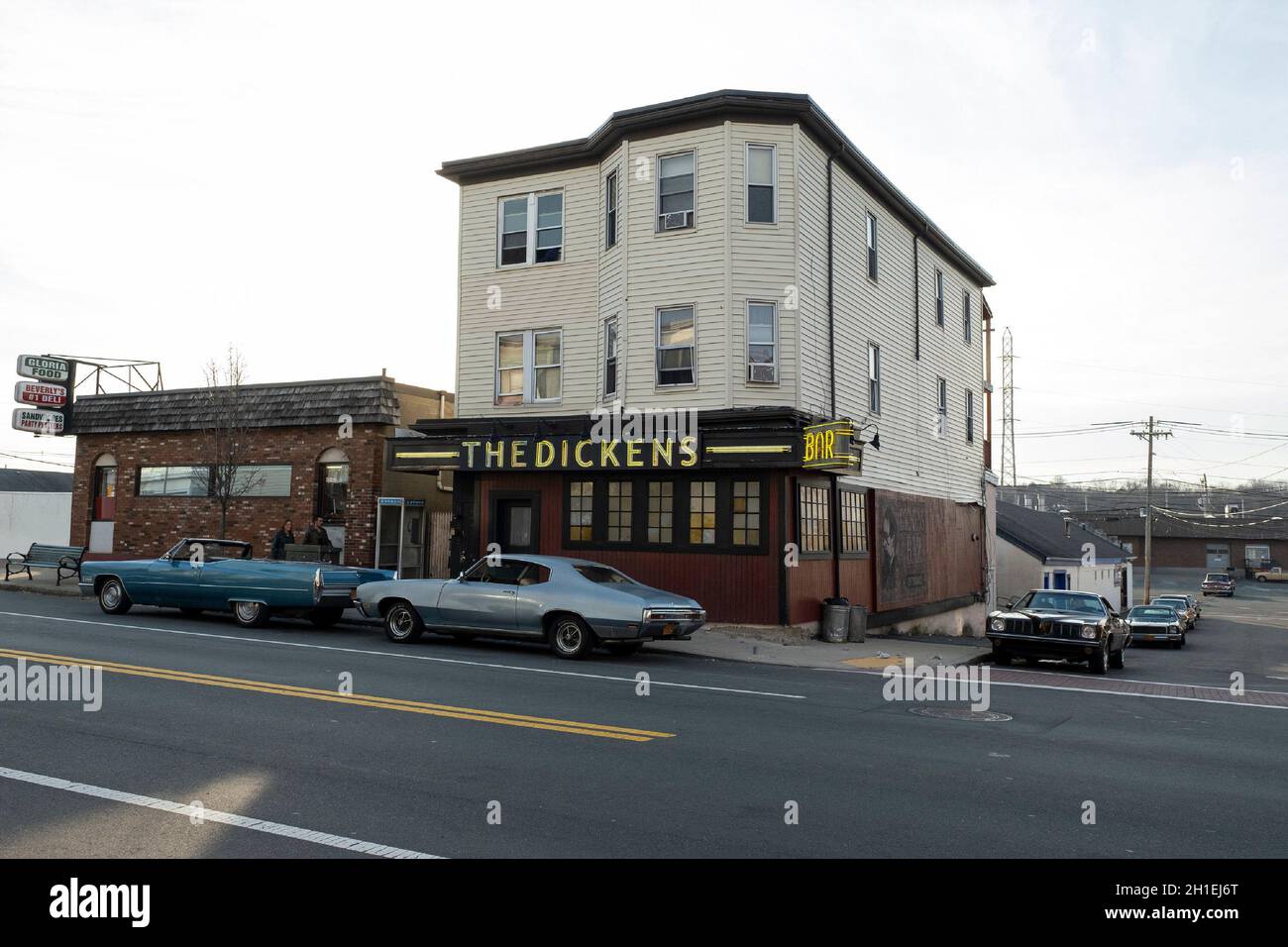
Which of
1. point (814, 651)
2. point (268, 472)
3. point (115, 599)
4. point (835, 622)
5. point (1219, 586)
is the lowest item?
point (1219, 586)

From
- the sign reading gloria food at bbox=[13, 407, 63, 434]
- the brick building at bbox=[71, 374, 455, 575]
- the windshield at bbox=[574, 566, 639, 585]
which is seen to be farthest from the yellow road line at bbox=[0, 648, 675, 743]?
the sign reading gloria food at bbox=[13, 407, 63, 434]

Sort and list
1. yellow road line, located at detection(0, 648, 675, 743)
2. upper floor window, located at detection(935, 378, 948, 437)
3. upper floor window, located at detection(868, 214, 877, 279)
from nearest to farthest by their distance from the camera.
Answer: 1. yellow road line, located at detection(0, 648, 675, 743)
2. upper floor window, located at detection(868, 214, 877, 279)
3. upper floor window, located at detection(935, 378, 948, 437)

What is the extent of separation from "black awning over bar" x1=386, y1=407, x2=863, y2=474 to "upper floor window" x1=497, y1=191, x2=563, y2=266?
3.79 metres

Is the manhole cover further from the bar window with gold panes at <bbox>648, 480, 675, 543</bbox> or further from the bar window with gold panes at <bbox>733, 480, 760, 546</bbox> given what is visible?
the bar window with gold panes at <bbox>648, 480, 675, 543</bbox>

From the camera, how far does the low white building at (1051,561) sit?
158 feet

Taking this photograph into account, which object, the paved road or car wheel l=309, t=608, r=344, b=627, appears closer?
the paved road

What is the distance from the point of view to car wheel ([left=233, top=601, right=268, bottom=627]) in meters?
17.8

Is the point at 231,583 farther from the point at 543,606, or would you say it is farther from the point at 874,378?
the point at 874,378

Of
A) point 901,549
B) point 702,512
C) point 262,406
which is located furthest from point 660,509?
point 262,406

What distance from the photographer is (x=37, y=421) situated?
30484mm

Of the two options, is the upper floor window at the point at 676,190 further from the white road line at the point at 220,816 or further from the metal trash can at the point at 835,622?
the white road line at the point at 220,816

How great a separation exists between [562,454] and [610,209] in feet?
18.1
